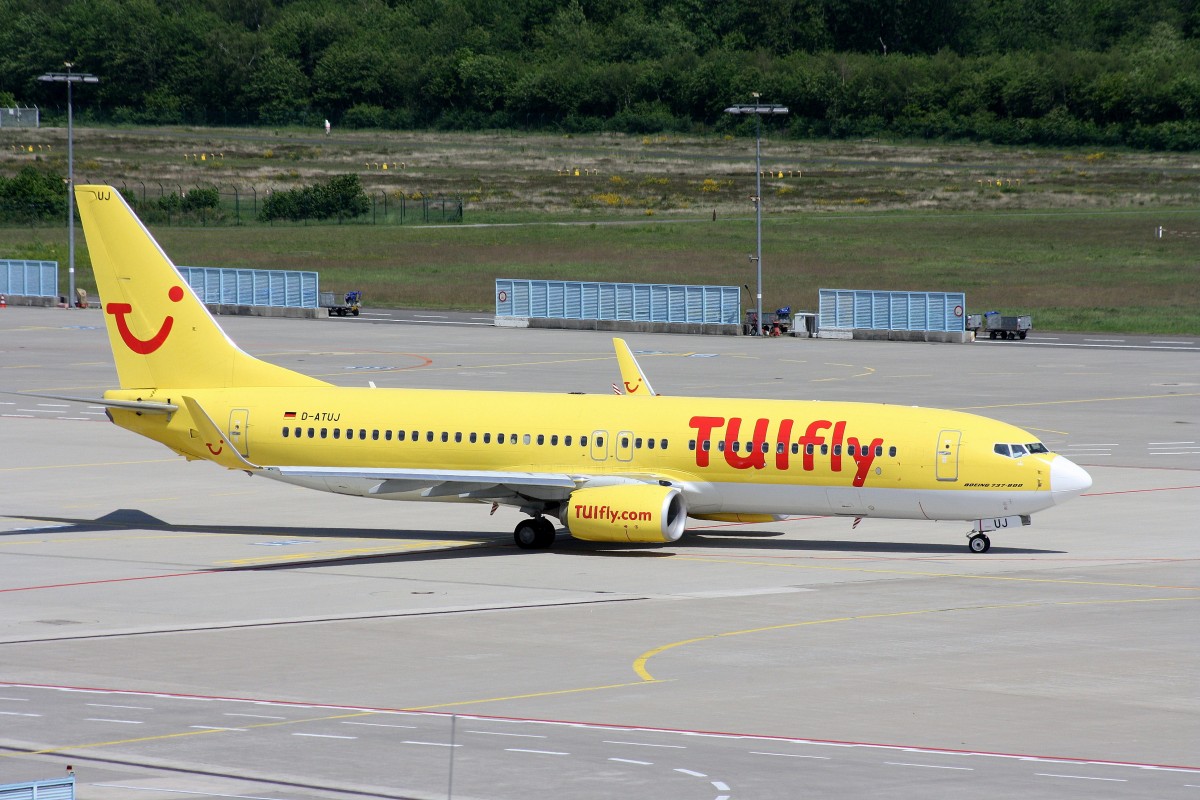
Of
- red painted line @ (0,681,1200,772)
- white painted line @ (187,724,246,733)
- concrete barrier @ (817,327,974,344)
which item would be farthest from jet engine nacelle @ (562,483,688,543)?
concrete barrier @ (817,327,974,344)

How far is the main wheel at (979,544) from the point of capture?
47.8 metres

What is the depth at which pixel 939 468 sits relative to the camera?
46719 millimetres

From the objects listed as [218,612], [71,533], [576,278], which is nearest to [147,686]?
[218,612]

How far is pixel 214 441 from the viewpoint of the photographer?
165 feet

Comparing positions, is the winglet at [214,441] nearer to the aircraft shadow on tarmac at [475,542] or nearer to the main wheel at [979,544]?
the aircraft shadow on tarmac at [475,542]

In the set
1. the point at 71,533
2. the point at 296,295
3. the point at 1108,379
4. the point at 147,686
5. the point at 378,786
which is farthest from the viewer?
the point at 296,295

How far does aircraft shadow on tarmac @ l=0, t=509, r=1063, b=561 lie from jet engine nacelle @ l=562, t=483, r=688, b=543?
127 cm

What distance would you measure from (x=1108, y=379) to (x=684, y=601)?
55.5 metres

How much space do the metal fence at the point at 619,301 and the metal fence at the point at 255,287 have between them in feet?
52.8

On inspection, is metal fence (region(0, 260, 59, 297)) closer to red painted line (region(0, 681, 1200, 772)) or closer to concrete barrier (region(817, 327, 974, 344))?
concrete barrier (region(817, 327, 974, 344))

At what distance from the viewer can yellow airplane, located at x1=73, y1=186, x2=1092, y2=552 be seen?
154 ft

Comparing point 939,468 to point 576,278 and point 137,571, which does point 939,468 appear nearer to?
point 137,571

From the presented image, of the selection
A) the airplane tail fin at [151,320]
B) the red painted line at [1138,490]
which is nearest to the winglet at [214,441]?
the airplane tail fin at [151,320]

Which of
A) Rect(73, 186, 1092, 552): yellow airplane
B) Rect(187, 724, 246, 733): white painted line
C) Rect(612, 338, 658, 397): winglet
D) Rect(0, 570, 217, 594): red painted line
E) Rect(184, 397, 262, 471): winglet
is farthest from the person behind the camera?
Rect(612, 338, 658, 397): winglet
